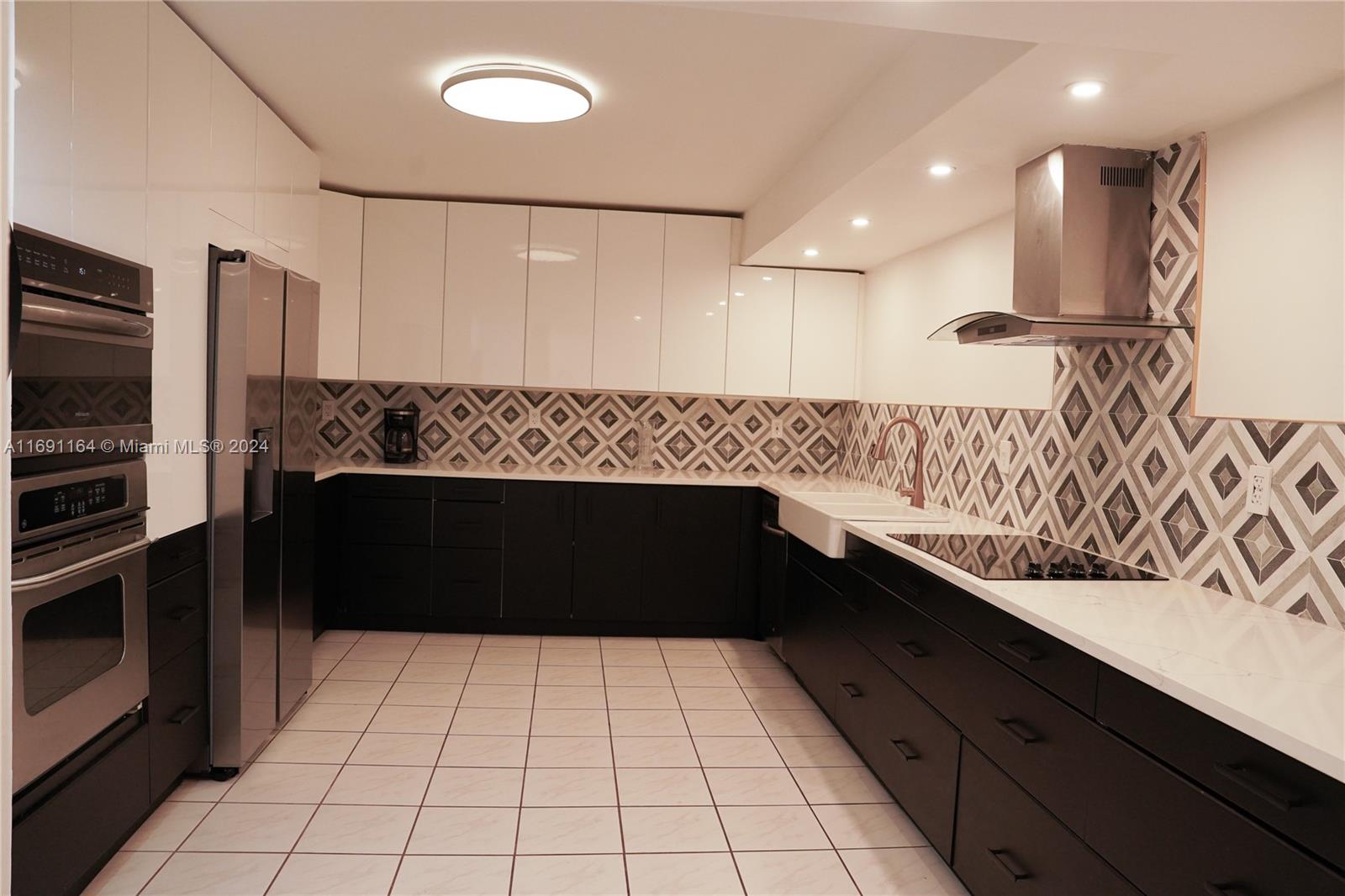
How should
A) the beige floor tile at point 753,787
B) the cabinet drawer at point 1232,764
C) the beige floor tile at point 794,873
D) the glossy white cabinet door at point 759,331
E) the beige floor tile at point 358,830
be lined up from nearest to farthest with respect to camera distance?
the cabinet drawer at point 1232,764, the beige floor tile at point 794,873, the beige floor tile at point 358,830, the beige floor tile at point 753,787, the glossy white cabinet door at point 759,331

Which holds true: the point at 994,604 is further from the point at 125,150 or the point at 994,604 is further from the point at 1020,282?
the point at 125,150

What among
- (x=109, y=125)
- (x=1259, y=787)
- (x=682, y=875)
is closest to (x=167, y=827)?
(x=682, y=875)

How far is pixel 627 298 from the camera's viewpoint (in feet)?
15.0

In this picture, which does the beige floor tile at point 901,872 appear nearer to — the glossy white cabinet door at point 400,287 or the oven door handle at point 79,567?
the oven door handle at point 79,567

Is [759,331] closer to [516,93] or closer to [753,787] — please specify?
[516,93]

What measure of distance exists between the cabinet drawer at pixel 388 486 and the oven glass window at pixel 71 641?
88.7 inches

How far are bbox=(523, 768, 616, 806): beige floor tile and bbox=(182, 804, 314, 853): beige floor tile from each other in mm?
665

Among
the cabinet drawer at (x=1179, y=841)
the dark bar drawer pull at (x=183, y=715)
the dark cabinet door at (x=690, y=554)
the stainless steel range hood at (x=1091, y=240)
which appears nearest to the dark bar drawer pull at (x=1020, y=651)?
the cabinet drawer at (x=1179, y=841)

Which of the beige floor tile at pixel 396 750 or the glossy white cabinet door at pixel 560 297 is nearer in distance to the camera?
the beige floor tile at pixel 396 750

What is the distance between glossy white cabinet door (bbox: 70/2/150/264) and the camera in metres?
1.84

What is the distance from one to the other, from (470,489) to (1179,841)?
11.7 ft

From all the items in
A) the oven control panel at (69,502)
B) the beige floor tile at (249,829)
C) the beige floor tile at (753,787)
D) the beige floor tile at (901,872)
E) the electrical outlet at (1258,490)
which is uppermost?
the electrical outlet at (1258,490)

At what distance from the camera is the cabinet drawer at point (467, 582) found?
174 inches

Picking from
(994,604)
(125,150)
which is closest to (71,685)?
(125,150)
